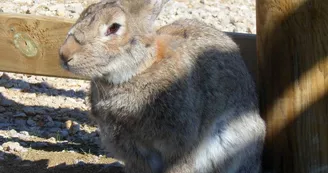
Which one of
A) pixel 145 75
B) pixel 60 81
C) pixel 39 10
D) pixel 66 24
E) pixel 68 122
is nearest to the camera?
pixel 145 75

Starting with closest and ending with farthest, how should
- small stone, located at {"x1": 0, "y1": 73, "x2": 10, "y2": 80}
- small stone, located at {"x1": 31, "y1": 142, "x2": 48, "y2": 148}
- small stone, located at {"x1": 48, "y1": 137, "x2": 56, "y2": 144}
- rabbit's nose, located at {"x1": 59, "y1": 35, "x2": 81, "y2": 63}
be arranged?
rabbit's nose, located at {"x1": 59, "y1": 35, "x2": 81, "y2": 63}, small stone, located at {"x1": 31, "y1": 142, "x2": 48, "y2": 148}, small stone, located at {"x1": 48, "y1": 137, "x2": 56, "y2": 144}, small stone, located at {"x1": 0, "y1": 73, "x2": 10, "y2": 80}

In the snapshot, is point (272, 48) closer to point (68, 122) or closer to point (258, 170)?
point (258, 170)

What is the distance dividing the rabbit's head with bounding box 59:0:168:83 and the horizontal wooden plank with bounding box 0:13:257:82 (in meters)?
1.24

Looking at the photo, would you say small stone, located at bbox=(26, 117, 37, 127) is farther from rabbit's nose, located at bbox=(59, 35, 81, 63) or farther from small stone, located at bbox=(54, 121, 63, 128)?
rabbit's nose, located at bbox=(59, 35, 81, 63)

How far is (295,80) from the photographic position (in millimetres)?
5062

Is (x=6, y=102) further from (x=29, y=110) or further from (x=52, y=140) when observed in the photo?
(x=52, y=140)

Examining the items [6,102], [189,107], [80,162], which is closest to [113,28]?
[189,107]

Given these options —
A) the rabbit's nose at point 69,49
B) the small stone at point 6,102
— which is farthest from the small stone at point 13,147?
the rabbit's nose at point 69,49

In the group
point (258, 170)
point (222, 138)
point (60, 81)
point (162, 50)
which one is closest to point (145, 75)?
point (162, 50)

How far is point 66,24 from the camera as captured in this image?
589 centimetres

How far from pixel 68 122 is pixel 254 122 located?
2119 mm

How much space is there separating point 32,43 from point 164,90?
1.64 m

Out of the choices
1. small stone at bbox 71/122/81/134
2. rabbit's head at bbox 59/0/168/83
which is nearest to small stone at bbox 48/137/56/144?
small stone at bbox 71/122/81/134

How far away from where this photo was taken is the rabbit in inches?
181
